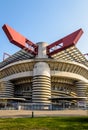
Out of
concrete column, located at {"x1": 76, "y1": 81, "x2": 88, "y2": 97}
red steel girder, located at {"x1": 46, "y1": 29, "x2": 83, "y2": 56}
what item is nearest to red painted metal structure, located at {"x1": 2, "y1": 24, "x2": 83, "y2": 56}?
red steel girder, located at {"x1": 46, "y1": 29, "x2": 83, "y2": 56}

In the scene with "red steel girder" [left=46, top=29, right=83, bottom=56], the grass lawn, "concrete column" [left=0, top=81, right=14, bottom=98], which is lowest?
the grass lawn

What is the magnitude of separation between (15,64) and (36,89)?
11753mm

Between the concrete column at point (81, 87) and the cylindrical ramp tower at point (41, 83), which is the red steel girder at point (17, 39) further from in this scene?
the concrete column at point (81, 87)

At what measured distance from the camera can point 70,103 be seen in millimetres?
65625

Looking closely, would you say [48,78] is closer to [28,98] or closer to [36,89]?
[36,89]

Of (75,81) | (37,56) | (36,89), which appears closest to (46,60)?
(37,56)

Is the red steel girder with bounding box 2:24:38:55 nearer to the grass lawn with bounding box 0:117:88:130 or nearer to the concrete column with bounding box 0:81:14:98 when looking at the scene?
the concrete column with bounding box 0:81:14:98

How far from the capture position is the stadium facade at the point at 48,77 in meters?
62.3

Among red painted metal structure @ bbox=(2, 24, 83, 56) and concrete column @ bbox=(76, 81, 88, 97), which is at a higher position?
red painted metal structure @ bbox=(2, 24, 83, 56)

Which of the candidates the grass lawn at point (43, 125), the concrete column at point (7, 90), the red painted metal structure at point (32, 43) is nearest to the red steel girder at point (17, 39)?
the red painted metal structure at point (32, 43)

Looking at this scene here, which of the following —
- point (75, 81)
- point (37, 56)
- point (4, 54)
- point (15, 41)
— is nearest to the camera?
point (15, 41)

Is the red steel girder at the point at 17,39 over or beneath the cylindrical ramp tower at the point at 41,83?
over

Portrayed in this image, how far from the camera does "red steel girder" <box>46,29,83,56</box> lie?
61.1 metres

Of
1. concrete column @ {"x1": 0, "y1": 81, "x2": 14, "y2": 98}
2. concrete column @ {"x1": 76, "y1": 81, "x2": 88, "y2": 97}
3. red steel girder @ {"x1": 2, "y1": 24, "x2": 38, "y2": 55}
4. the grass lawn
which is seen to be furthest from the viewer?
concrete column @ {"x1": 0, "y1": 81, "x2": 14, "y2": 98}
